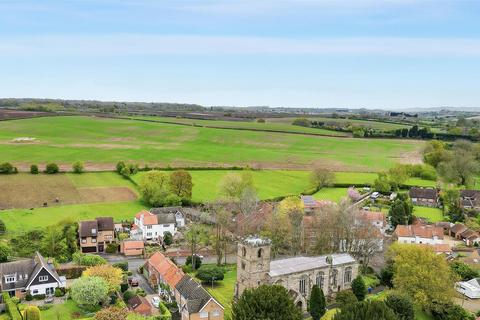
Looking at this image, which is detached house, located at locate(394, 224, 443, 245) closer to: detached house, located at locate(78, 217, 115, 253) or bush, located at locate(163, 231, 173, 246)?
bush, located at locate(163, 231, 173, 246)

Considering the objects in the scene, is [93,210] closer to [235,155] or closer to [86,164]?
[86,164]

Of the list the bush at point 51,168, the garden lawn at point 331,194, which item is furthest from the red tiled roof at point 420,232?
the bush at point 51,168

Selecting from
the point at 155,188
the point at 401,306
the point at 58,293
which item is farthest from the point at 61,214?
the point at 401,306

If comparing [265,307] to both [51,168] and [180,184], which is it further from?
[51,168]

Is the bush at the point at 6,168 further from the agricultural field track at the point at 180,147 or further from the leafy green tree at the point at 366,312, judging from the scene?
the leafy green tree at the point at 366,312

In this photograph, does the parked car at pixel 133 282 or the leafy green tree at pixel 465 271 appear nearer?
the parked car at pixel 133 282

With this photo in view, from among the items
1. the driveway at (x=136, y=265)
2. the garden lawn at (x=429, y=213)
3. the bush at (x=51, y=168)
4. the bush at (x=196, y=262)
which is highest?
the bush at (x=51, y=168)

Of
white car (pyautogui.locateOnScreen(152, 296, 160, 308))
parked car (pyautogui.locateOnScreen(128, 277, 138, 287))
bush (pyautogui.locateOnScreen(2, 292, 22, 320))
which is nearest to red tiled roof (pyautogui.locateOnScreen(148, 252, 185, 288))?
white car (pyautogui.locateOnScreen(152, 296, 160, 308))
